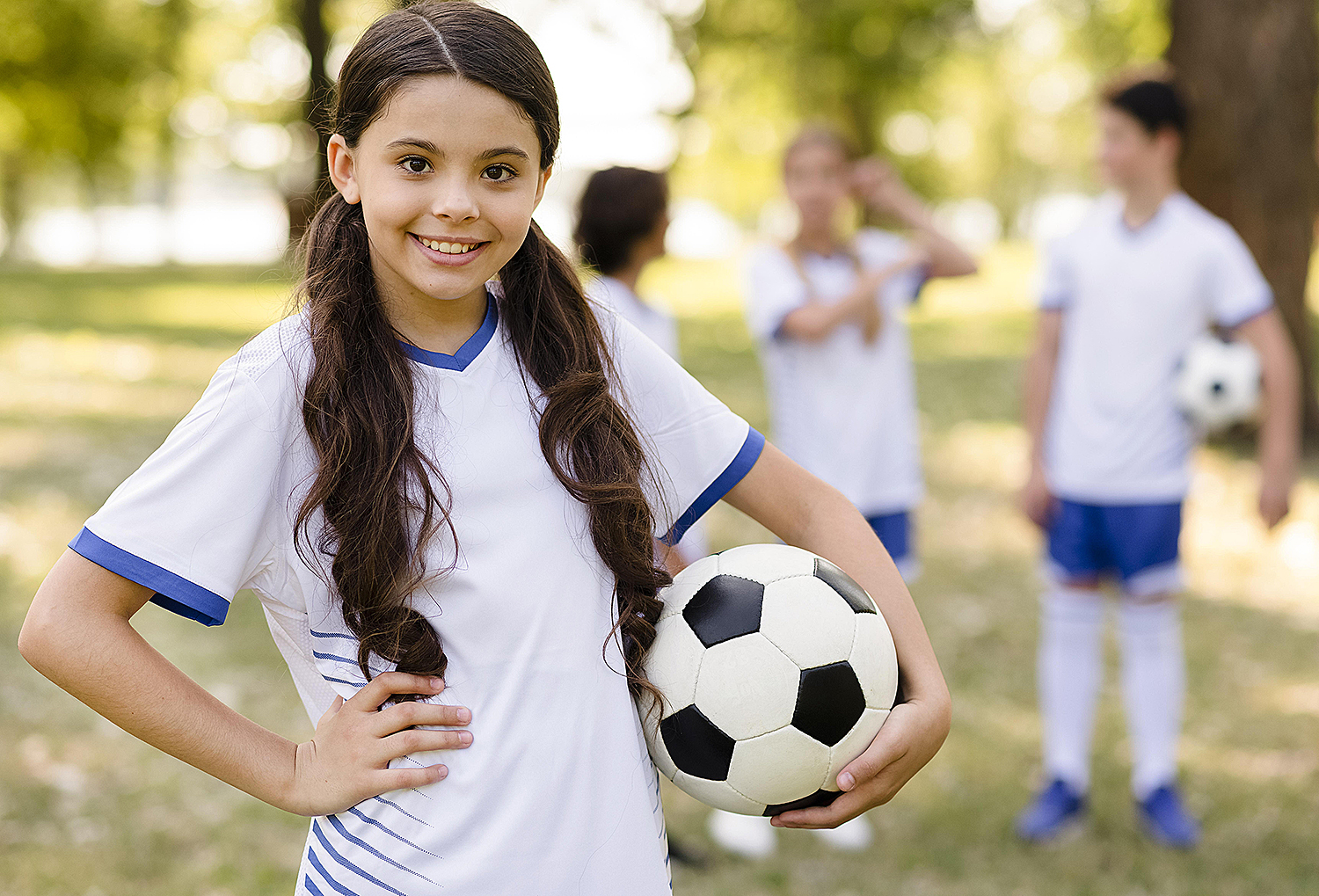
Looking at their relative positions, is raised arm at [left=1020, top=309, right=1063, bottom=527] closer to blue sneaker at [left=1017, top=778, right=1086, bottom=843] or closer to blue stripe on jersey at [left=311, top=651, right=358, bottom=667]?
blue sneaker at [left=1017, top=778, right=1086, bottom=843]

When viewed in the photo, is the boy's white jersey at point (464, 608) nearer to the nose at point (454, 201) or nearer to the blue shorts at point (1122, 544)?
the nose at point (454, 201)

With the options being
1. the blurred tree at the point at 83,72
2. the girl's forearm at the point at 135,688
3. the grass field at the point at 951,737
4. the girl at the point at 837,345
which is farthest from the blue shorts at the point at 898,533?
the blurred tree at the point at 83,72

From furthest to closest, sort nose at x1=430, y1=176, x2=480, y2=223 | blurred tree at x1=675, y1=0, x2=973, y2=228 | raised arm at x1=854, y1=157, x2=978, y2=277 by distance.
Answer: blurred tree at x1=675, y1=0, x2=973, y2=228, raised arm at x1=854, y1=157, x2=978, y2=277, nose at x1=430, y1=176, x2=480, y2=223

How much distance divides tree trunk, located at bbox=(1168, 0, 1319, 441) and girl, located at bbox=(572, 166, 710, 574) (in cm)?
615

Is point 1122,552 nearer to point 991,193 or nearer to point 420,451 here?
point 420,451

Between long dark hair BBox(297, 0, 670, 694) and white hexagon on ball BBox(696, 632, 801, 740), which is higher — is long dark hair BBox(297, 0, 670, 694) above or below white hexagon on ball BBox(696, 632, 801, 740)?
above

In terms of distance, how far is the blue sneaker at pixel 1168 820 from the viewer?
389 cm

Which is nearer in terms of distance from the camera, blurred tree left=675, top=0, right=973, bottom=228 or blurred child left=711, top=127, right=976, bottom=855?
blurred child left=711, top=127, right=976, bottom=855

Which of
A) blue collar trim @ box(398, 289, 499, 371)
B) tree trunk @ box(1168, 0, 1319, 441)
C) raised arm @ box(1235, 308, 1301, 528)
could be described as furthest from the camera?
tree trunk @ box(1168, 0, 1319, 441)

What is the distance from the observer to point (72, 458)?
8.77m

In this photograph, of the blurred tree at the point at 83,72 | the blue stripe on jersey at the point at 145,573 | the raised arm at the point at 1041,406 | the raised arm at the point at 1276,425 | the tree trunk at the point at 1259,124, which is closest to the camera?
the blue stripe on jersey at the point at 145,573

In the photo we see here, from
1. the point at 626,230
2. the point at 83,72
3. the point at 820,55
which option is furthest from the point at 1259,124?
the point at 83,72

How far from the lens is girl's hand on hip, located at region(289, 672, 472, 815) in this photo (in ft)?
4.79

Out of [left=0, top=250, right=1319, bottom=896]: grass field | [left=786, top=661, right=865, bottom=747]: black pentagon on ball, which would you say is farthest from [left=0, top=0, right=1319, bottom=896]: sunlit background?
[left=786, top=661, right=865, bottom=747]: black pentagon on ball
